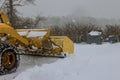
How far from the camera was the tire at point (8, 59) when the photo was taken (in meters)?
8.55

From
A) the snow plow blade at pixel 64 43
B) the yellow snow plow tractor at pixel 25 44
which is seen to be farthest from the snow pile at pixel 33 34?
the snow plow blade at pixel 64 43

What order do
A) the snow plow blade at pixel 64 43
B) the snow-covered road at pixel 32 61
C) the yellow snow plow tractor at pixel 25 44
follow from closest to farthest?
the yellow snow plow tractor at pixel 25 44
the snow-covered road at pixel 32 61
the snow plow blade at pixel 64 43

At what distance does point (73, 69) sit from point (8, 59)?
172 cm

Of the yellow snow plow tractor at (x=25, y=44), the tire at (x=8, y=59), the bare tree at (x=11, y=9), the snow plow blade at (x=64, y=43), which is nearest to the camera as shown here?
the tire at (x=8, y=59)

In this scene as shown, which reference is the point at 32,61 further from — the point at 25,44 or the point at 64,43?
the point at 64,43

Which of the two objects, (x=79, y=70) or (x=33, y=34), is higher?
(x=33, y=34)

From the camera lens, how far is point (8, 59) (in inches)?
345

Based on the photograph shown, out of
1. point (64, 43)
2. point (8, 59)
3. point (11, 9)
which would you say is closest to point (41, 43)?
point (64, 43)

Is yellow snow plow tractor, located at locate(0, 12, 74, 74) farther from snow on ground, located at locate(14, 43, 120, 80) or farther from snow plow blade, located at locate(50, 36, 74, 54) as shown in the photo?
snow on ground, located at locate(14, 43, 120, 80)

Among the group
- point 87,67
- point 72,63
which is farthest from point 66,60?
point 87,67

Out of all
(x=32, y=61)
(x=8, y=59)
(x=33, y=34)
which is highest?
(x=33, y=34)

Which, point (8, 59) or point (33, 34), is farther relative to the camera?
point (33, 34)

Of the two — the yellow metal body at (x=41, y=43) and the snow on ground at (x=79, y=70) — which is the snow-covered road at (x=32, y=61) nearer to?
the yellow metal body at (x=41, y=43)

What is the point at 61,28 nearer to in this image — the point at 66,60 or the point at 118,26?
the point at 118,26
